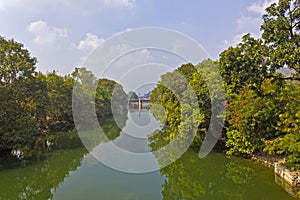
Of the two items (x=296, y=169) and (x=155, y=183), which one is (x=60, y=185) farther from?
(x=296, y=169)

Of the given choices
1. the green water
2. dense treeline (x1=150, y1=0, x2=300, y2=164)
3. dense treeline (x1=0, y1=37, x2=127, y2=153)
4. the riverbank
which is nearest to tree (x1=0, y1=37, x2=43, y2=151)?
dense treeline (x1=0, y1=37, x2=127, y2=153)

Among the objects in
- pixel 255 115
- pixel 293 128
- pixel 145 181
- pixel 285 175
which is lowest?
pixel 145 181

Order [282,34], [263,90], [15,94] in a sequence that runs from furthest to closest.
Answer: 1. [15,94]
2. [263,90]
3. [282,34]

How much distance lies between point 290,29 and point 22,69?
11.1 m

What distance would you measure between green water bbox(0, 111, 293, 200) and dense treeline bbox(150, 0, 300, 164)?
1030 mm

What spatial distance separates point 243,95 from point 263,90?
2.61 ft

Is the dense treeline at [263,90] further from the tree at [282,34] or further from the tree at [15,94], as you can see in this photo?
the tree at [15,94]

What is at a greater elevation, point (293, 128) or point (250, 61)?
point (250, 61)

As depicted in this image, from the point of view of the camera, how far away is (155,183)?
839 cm

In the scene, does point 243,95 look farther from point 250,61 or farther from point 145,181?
point 145,181

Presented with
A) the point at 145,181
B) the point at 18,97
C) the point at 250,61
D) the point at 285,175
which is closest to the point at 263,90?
the point at 250,61

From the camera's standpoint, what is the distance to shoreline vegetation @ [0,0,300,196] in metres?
6.99

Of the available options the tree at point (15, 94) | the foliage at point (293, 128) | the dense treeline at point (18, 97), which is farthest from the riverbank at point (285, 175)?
the tree at point (15, 94)

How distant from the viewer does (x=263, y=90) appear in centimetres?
886
